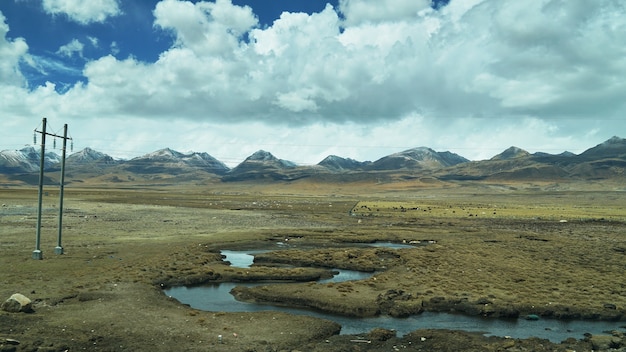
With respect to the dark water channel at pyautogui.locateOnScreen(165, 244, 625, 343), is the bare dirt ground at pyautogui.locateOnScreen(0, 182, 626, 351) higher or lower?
higher

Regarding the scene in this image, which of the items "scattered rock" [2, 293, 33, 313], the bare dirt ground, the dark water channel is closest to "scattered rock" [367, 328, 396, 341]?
the bare dirt ground

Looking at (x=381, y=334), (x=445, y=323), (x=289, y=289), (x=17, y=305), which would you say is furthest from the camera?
(x=289, y=289)

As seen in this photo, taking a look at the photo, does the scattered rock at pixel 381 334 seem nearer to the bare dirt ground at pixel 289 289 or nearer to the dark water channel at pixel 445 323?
the bare dirt ground at pixel 289 289

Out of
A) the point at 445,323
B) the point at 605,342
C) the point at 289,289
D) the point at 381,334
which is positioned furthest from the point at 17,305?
the point at 605,342

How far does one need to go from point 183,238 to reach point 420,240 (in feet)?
86.6

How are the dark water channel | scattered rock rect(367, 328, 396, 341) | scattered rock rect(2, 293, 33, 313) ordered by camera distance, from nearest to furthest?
scattered rock rect(367, 328, 396, 341) < scattered rock rect(2, 293, 33, 313) < the dark water channel

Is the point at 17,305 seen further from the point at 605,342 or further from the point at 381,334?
the point at 605,342

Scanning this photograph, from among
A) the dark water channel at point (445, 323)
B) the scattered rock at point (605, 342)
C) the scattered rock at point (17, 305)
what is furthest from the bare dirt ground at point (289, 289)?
the dark water channel at point (445, 323)

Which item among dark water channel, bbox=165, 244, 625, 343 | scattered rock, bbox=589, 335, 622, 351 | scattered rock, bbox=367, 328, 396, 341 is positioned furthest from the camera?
dark water channel, bbox=165, 244, 625, 343

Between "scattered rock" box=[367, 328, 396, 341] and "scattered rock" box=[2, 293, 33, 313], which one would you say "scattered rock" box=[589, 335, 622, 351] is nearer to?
"scattered rock" box=[367, 328, 396, 341]

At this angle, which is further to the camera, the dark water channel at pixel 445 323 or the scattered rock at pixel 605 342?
the dark water channel at pixel 445 323

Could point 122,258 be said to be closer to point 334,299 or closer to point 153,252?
Answer: point 153,252

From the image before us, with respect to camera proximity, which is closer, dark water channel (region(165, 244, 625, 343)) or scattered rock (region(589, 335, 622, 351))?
scattered rock (region(589, 335, 622, 351))

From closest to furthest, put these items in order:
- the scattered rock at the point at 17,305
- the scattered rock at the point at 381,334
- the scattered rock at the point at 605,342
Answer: the scattered rock at the point at 605,342 → the scattered rock at the point at 381,334 → the scattered rock at the point at 17,305
